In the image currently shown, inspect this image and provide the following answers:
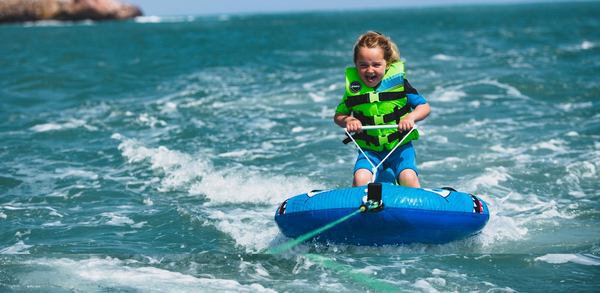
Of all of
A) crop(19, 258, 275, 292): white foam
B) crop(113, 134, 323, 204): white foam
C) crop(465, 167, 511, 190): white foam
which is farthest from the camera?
crop(465, 167, 511, 190): white foam

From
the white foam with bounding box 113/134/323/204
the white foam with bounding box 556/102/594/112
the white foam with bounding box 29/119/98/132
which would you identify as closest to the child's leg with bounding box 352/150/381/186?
the white foam with bounding box 113/134/323/204

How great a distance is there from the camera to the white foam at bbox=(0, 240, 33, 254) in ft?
20.1

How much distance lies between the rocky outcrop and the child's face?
274ft

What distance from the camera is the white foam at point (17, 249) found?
20.1ft

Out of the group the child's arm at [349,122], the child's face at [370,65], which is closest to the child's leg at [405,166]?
the child's arm at [349,122]

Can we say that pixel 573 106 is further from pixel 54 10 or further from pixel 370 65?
pixel 54 10

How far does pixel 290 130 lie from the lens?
11.6 m

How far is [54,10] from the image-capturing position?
84875mm

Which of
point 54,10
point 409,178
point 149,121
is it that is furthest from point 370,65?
point 54,10

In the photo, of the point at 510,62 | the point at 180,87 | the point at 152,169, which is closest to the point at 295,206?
the point at 152,169

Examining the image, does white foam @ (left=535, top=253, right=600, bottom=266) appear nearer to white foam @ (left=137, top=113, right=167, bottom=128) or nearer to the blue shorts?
the blue shorts

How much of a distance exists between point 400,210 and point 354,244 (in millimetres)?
563

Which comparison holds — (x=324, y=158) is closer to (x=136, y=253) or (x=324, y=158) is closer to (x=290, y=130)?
(x=290, y=130)

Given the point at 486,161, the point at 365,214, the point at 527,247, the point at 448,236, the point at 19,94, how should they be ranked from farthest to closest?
1. the point at 19,94
2. the point at 486,161
3. the point at 527,247
4. the point at 448,236
5. the point at 365,214
